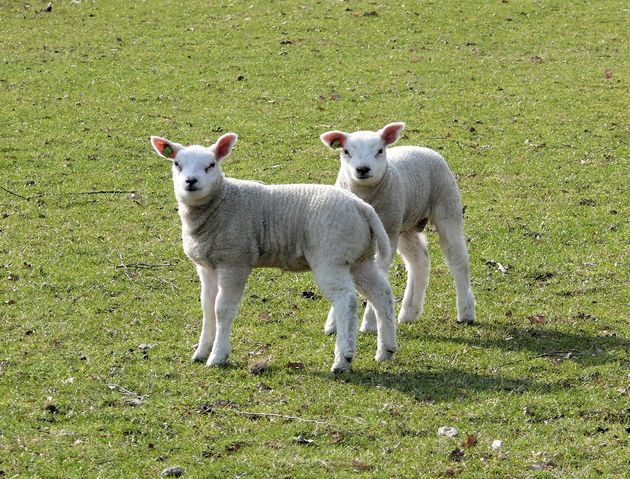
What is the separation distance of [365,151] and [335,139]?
33cm

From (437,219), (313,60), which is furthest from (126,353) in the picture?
(313,60)

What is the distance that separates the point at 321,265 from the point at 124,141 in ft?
28.3

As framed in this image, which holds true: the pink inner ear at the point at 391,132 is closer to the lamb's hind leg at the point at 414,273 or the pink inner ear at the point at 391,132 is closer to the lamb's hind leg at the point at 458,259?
the lamb's hind leg at the point at 458,259

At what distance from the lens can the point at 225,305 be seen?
8.98 meters

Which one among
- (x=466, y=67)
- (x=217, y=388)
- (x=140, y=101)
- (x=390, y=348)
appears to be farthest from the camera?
(x=466, y=67)

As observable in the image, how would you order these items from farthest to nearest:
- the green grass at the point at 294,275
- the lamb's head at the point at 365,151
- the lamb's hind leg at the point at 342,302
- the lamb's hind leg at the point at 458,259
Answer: the lamb's hind leg at the point at 458,259
the lamb's head at the point at 365,151
the lamb's hind leg at the point at 342,302
the green grass at the point at 294,275

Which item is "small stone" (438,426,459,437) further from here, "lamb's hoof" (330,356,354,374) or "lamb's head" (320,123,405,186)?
"lamb's head" (320,123,405,186)

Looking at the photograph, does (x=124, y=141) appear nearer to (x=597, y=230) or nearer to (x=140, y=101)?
(x=140, y=101)

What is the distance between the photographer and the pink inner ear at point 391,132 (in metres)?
9.71

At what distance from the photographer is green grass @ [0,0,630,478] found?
7816 millimetres

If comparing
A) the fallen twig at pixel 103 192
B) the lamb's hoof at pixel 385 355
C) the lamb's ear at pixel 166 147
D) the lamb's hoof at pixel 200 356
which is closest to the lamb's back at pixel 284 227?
the lamb's ear at pixel 166 147

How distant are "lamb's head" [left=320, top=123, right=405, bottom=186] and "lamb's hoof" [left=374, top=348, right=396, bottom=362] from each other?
1423 millimetres

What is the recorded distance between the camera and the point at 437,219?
413 inches

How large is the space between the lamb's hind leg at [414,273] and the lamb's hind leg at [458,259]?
24cm
